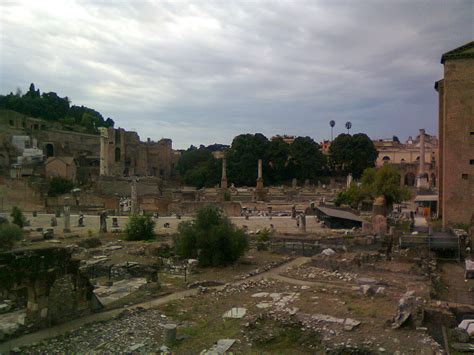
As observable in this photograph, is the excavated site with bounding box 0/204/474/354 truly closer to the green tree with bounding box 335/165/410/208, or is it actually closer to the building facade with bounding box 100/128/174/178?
the green tree with bounding box 335/165/410/208

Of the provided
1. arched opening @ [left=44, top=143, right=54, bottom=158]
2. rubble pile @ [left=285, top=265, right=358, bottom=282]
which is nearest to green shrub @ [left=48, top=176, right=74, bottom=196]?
arched opening @ [left=44, top=143, right=54, bottom=158]

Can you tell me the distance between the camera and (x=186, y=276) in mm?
18984

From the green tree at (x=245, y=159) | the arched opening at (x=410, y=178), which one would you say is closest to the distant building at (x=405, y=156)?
the arched opening at (x=410, y=178)

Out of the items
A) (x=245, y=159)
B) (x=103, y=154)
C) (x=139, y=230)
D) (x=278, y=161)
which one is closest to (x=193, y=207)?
(x=139, y=230)

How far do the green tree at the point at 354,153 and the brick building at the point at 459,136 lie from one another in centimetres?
4387

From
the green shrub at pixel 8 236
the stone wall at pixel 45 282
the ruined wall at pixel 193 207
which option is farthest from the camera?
the ruined wall at pixel 193 207

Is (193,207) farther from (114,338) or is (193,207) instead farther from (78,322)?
(114,338)

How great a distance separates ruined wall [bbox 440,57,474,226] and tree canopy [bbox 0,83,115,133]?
250ft

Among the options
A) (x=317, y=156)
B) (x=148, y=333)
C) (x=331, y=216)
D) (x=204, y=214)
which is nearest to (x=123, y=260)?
(x=204, y=214)

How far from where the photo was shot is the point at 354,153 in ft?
241

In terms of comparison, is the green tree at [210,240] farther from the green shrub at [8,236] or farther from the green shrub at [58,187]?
the green shrub at [58,187]

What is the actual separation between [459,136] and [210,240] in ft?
59.4

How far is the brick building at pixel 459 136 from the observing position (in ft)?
95.7

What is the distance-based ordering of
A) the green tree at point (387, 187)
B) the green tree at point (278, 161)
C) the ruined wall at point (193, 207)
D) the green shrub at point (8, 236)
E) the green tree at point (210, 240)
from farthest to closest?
the green tree at point (278, 161) → the ruined wall at point (193, 207) → the green tree at point (387, 187) → the green shrub at point (8, 236) → the green tree at point (210, 240)
